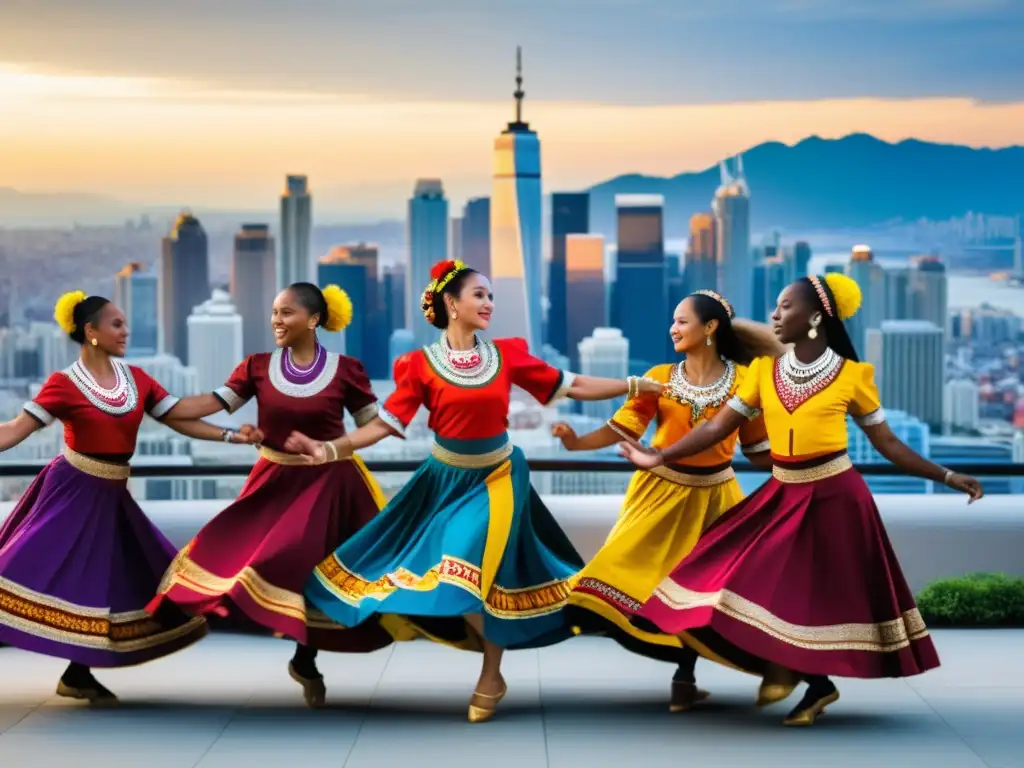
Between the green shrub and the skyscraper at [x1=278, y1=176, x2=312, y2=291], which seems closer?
the green shrub

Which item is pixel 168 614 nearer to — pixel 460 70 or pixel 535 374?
pixel 535 374

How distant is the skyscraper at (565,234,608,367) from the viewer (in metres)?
29.5

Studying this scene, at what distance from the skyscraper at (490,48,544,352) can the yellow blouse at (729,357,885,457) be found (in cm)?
2410

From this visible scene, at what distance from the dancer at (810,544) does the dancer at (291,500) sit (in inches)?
34.6

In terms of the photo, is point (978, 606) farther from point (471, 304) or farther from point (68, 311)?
point (68, 311)

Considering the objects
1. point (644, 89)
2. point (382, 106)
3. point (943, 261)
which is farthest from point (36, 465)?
point (943, 261)

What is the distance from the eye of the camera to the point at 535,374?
4875mm

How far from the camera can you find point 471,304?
479 cm

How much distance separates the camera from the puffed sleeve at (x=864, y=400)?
179 inches

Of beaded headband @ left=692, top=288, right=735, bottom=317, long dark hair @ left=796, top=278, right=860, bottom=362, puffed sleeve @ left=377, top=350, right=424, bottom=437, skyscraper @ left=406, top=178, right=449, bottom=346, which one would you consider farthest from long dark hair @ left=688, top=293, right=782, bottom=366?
skyscraper @ left=406, top=178, right=449, bottom=346

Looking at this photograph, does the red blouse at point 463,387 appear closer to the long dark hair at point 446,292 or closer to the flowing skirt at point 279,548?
the long dark hair at point 446,292

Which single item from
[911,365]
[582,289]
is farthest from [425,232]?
[911,365]

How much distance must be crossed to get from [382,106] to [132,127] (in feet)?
14.2

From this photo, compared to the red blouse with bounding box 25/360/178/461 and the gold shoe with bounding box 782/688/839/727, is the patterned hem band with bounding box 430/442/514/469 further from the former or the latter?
the gold shoe with bounding box 782/688/839/727
